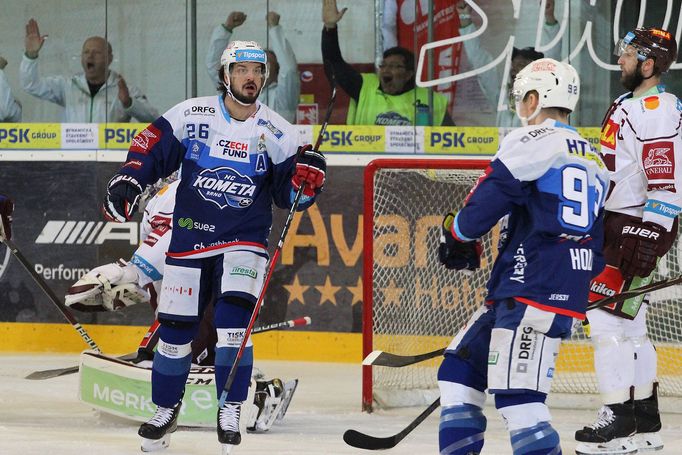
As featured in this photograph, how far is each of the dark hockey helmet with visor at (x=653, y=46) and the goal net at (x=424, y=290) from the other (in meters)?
0.97

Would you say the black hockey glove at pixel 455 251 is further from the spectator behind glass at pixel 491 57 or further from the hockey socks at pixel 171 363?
the spectator behind glass at pixel 491 57

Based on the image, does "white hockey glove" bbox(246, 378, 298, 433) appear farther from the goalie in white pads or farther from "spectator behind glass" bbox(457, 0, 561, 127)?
"spectator behind glass" bbox(457, 0, 561, 127)

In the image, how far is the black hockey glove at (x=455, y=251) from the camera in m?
3.51

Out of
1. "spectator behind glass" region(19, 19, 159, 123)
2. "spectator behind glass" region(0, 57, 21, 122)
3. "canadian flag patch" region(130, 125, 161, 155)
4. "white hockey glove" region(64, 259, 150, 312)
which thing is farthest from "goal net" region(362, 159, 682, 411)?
"spectator behind glass" region(0, 57, 21, 122)

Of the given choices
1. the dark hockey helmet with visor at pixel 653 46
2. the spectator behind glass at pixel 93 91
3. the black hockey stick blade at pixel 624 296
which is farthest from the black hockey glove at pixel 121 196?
the spectator behind glass at pixel 93 91

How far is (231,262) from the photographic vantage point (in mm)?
4438

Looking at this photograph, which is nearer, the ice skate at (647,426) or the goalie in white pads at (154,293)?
the ice skate at (647,426)

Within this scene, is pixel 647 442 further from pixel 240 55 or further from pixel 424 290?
pixel 240 55

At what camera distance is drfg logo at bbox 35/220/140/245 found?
6980 millimetres

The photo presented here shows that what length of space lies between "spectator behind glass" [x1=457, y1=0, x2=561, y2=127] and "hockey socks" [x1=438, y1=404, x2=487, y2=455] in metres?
3.49

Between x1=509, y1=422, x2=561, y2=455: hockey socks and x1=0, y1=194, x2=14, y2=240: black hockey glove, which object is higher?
x1=0, y1=194, x2=14, y2=240: black hockey glove

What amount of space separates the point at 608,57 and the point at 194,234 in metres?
3.01

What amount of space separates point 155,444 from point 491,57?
10.3 ft

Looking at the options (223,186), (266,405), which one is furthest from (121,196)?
(266,405)
